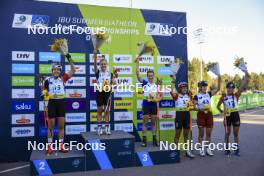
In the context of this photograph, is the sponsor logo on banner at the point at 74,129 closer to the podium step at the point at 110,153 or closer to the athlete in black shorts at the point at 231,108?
the podium step at the point at 110,153

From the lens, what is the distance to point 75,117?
23.9 ft

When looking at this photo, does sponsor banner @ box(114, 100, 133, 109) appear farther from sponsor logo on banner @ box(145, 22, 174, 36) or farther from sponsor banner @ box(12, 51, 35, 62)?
sponsor banner @ box(12, 51, 35, 62)

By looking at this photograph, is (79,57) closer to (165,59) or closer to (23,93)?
Result: (23,93)

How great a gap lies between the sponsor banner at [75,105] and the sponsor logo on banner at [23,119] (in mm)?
845

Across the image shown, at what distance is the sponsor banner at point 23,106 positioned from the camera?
22.5ft

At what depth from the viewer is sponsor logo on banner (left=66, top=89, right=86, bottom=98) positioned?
722 cm

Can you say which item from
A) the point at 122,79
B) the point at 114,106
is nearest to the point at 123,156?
the point at 114,106

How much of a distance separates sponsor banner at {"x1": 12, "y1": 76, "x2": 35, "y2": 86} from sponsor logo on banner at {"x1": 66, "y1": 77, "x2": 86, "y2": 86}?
2.71 feet

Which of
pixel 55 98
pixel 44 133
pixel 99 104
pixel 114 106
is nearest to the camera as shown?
pixel 55 98

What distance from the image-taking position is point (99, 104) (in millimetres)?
6484

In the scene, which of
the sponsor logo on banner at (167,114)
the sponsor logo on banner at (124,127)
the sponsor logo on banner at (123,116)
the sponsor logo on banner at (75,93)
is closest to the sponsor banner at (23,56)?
the sponsor logo on banner at (75,93)

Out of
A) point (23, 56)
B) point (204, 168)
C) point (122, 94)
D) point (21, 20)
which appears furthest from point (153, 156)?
point (21, 20)

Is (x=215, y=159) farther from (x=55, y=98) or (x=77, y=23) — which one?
(x=77, y=23)

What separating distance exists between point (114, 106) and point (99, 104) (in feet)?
3.65
